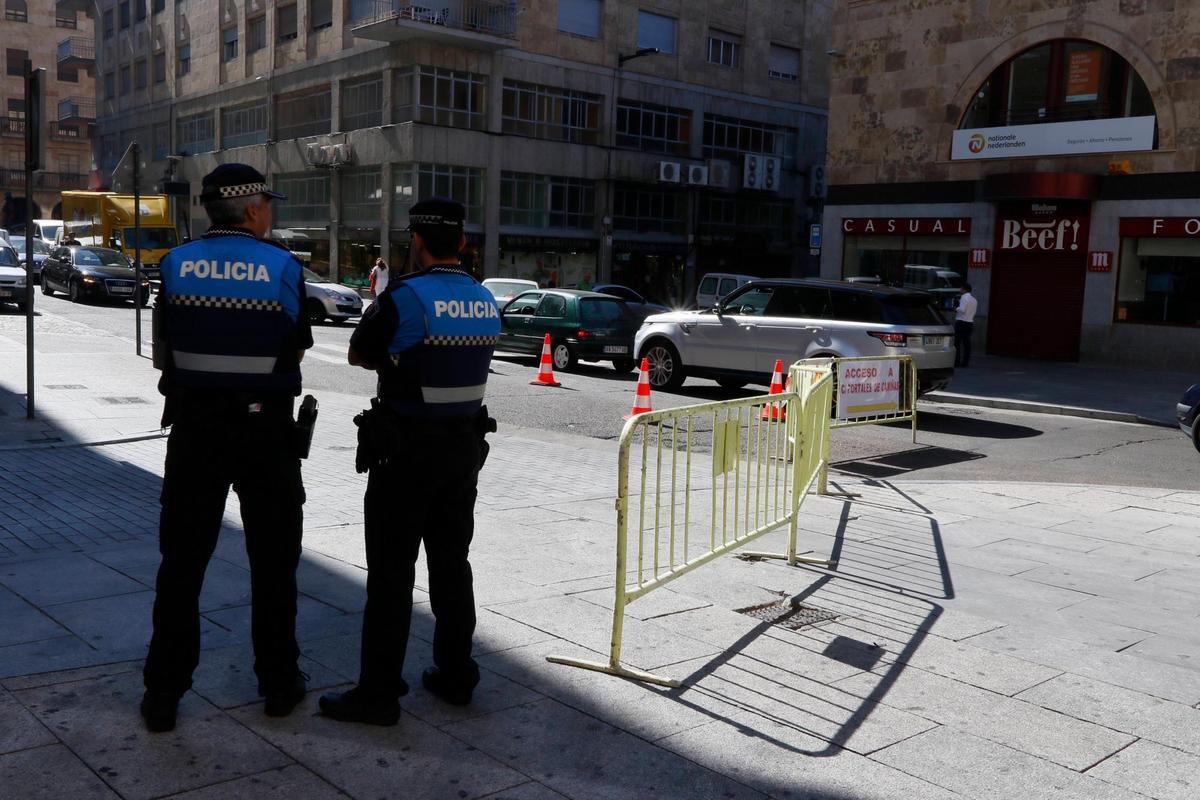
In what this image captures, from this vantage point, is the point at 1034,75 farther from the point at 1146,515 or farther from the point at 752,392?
the point at 1146,515

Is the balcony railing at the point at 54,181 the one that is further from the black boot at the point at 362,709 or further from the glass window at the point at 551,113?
the black boot at the point at 362,709

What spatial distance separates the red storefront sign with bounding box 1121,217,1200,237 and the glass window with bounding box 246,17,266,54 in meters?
35.4

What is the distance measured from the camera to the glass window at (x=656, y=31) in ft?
142

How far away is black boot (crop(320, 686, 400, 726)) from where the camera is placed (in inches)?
157

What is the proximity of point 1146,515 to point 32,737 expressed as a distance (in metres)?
7.89

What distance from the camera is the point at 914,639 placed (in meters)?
5.32

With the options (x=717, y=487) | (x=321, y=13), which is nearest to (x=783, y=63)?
(x=321, y=13)

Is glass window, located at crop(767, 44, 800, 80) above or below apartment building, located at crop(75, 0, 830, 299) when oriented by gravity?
above

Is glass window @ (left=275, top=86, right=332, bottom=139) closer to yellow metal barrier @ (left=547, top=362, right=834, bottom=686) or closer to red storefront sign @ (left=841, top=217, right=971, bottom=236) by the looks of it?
red storefront sign @ (left=841, top=217, right=971, bottom=236)

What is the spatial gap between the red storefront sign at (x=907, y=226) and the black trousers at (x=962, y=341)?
172 inches

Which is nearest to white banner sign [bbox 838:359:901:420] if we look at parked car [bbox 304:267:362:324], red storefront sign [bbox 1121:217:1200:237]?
red storefront sign [bbox 1121:217:1200:237]

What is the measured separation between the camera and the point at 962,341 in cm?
2234

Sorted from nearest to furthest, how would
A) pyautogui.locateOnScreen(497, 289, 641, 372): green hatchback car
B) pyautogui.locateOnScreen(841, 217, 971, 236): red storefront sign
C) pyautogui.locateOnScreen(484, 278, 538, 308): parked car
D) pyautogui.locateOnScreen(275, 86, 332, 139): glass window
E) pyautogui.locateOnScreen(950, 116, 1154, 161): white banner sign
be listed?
pyautogui.locateOnScreen(497, 289, 641, 372): green hatchback car < pyautogui.locateOnScreen(950, 116, 1154, 161): white banner sign < pyautogui.locateOnScreen(484, 278, 538, 308): parked car < pyautogui.locateOnScreen(841, 217, 971, 236): red storefront sign < pyautogui.locateOnScreen(275, 86, 332, 139): glass window

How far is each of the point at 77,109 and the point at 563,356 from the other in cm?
6460
